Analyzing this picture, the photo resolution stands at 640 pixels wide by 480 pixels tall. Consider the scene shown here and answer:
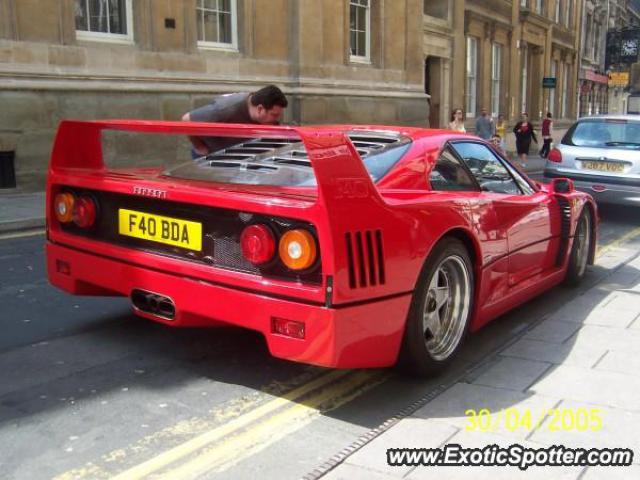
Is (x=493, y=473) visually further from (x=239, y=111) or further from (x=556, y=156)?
(x=556, y=156)

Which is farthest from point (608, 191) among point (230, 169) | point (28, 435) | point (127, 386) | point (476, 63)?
point (476, 63)

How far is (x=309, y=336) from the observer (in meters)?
3.01

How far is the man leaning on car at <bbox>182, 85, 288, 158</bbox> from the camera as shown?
5.21m

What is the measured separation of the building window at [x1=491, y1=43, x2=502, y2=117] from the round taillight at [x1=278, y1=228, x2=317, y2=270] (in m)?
26.2

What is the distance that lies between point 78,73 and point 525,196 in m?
9.46

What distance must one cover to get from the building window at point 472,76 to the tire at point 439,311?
22571 millimetres

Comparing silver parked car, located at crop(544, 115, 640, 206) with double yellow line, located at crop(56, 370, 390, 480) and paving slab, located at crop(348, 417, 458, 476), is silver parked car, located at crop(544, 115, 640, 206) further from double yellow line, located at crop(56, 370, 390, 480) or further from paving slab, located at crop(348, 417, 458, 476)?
paving slab, located at crop(348, 417, 458, 476)

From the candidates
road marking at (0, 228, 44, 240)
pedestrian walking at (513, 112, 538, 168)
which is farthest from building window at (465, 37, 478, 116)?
road marking at (0, 228, 44, 240)

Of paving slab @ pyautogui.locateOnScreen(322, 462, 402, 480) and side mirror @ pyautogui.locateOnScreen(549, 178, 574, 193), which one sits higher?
side mirror @ pyautogui.locateOnScreen(549, 178, 574, 193)

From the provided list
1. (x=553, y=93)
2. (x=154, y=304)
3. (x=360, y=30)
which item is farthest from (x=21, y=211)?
(x=553, y=93)

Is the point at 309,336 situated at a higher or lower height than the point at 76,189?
lower

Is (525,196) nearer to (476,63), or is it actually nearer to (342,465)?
(342,465)

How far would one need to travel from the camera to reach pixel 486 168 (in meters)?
4.61

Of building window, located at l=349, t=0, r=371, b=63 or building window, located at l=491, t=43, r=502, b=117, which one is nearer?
building window, located at l=349, t=0, r=371, b=63
